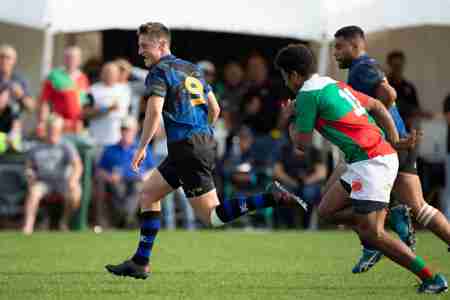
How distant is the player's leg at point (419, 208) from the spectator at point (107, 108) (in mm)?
7125

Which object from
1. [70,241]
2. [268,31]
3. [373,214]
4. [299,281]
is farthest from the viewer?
[268,31]

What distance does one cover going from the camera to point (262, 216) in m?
15.7

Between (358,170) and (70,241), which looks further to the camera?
(70,241)

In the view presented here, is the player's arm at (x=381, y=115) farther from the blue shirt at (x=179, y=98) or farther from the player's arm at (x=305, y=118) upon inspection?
the blue shirt at (x=179, y=98)

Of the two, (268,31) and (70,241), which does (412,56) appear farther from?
(70,241)

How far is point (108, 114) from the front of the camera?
14953mm

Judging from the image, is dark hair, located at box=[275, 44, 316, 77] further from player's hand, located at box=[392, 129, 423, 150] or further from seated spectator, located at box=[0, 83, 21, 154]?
seated spectator, located at box=[0, 83, 21, 154]

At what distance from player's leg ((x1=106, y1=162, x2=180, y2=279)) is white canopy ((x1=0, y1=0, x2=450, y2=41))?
6675 mm

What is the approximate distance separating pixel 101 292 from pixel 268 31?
26.7 ft

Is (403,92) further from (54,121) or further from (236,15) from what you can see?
(54,121)

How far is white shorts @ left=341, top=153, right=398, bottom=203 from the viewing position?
712 cm

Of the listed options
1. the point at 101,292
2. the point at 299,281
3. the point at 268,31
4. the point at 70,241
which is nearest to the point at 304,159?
the point at 268,31

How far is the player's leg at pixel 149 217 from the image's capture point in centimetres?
819

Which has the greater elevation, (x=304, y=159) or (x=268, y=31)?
(x=268, y=31)
